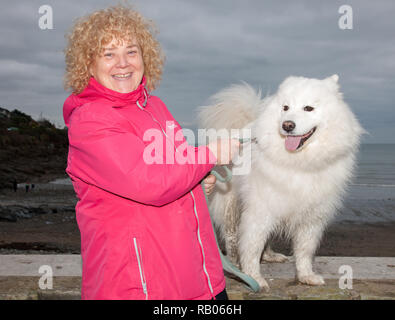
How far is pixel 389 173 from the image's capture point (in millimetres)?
21859

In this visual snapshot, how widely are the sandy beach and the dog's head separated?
4.01 m

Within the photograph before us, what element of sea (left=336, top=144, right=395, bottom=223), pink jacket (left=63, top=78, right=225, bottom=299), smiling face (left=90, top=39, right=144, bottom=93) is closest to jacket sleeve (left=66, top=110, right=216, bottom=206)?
pink jacket (left=63, top=78, right=225, bottom=299)

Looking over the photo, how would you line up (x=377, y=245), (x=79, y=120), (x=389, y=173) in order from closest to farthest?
(x=79, y=120), (x=377, y=245), (x=389, y=173)

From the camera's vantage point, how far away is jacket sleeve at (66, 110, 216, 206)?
4.29 ft

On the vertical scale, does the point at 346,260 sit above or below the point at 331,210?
below

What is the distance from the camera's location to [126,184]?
4.31 ft

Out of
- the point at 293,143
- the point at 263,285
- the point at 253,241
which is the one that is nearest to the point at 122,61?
the point at 293,143

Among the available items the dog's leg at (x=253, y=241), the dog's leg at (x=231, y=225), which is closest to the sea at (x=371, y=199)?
the dog's leg at (x=231, y=225)

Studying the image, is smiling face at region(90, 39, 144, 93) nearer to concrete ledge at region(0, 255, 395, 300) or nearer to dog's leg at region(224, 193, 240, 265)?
concrete ledge at region(0, 255, 395, 300)

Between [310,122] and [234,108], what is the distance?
3.85 ft

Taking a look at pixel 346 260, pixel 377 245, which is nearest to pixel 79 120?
pixel 346 260

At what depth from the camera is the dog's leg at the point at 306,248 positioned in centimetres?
302

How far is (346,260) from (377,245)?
4.87 metres
